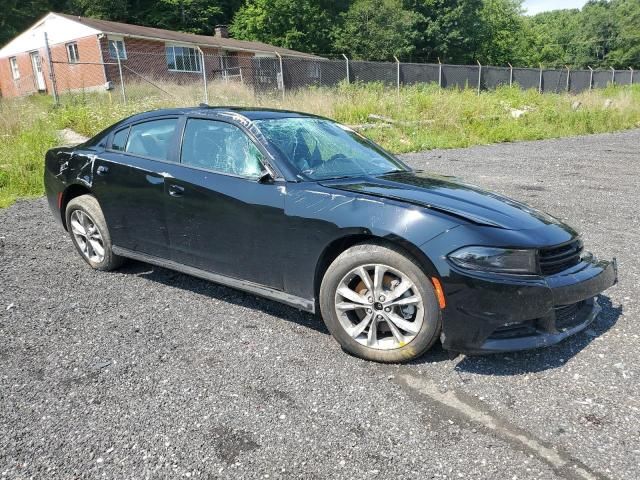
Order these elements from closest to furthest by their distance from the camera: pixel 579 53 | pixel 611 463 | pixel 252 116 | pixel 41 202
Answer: pixel 611 463, pixel 252 116, pixel 41 202, pixel 579 53

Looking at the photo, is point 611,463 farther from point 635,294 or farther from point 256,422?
point 635,294

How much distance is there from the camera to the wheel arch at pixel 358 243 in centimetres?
282

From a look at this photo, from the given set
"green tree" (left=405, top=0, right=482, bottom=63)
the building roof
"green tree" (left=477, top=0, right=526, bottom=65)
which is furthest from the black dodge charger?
"green tree" (left=477, top=0, right=526, bottom=65)

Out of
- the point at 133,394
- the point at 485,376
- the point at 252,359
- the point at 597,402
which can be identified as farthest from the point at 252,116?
the point at 597,402

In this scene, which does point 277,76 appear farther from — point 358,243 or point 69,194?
point 358,243

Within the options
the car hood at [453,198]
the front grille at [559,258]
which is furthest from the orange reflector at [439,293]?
the front grille at [559,258]

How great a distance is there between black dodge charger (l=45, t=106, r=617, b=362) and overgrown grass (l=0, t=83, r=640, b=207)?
5588mm

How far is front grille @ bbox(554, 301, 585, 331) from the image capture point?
115 inches

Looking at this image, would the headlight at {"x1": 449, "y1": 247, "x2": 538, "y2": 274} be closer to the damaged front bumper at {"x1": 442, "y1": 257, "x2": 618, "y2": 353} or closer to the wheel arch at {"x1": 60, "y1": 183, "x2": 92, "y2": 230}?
the damaged front bumper at {"x1": 442, "y1": 257, "x2": 618, "y2": 353}

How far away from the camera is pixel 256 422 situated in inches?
99.6

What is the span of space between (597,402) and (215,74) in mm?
26192

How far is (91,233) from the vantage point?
4.68 m

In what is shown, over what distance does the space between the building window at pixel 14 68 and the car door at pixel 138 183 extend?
37480 mm

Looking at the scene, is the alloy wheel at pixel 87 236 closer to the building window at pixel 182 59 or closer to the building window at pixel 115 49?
the building window at pixel 115 49
